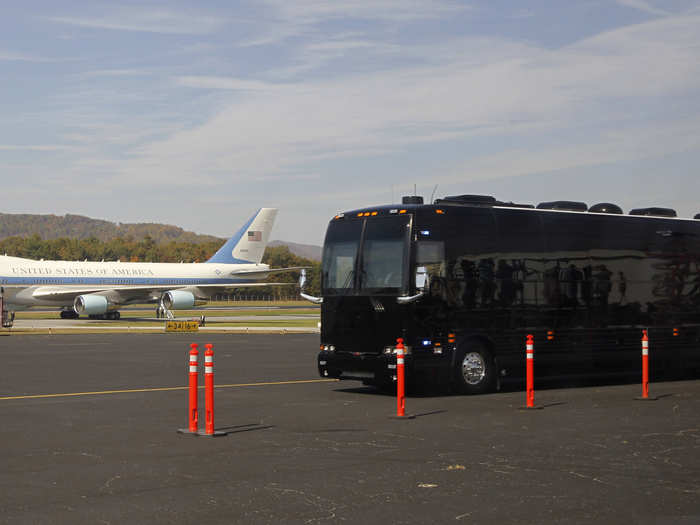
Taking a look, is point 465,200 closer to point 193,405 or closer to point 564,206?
point 564,206

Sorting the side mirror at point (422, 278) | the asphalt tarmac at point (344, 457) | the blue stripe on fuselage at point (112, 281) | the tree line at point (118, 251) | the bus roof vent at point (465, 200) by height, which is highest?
the tree line at point (118, 251)

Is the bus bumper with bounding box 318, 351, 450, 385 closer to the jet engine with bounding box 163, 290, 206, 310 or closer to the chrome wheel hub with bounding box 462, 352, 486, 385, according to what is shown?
the chrome wheel hub with bounding box 462, 352, 486, 385

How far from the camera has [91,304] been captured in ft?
179

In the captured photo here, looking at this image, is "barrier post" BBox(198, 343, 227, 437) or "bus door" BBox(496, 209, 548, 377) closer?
"barrier post" BBox(198, 343, 227, 437)

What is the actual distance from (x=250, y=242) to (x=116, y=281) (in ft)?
46.8

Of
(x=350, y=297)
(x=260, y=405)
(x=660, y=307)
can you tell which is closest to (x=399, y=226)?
(x=350, y=297)

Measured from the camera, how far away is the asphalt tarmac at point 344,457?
7.35m

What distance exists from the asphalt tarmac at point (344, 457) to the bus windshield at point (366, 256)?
2.00m

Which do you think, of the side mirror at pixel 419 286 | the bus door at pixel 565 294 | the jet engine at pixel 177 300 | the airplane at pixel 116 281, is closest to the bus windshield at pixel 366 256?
the side mirror at pixel 419 286

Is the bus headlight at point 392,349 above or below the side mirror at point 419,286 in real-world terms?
below

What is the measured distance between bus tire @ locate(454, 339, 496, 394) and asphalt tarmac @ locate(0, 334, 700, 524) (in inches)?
12.9

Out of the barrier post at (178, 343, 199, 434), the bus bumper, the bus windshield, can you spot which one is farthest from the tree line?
the barrier post at (178, 343, 199, 434)

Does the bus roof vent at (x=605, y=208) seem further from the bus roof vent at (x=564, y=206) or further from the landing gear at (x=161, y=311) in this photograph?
the landing gear at (x=161, y=311)

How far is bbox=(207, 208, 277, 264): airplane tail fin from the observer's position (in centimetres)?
7269
